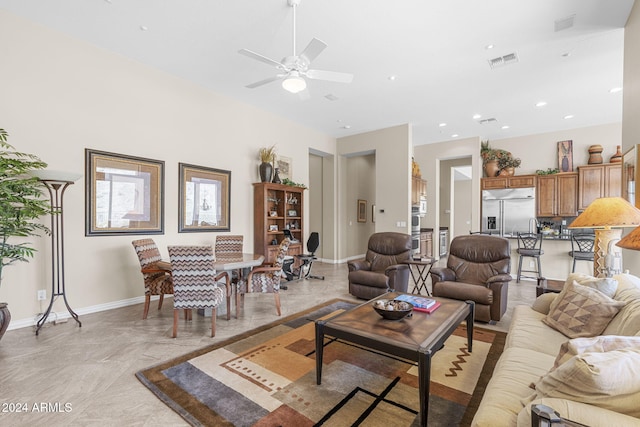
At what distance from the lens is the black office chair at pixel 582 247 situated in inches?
210

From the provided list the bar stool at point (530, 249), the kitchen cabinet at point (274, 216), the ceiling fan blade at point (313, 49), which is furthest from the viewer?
the kitchen cabinet at point (274, 216)

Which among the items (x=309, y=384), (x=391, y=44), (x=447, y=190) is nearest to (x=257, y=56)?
(x=391, y=44)

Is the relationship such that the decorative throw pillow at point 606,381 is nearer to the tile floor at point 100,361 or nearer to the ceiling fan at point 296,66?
the tile floor at point 100,361

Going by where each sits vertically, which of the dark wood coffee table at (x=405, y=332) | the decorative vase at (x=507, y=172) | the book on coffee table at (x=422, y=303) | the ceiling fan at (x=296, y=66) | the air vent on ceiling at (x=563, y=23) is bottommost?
the dark wood coffee table at (x=405, y=332)

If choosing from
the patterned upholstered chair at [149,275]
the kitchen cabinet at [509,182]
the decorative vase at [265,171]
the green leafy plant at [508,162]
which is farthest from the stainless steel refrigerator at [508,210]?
the patterned upholstered chair at [149,275]

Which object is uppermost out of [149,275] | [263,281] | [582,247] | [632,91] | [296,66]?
[296,66]

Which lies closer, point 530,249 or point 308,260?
point 530,249

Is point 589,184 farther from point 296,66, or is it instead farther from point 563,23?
point 296,66

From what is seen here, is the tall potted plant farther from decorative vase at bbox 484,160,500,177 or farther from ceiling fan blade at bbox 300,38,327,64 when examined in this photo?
decorative vase at bbox 484,160,500,177

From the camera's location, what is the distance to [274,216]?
6160 mm

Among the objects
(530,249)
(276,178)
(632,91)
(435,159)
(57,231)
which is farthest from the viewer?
(435,159)

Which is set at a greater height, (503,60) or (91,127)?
(503,60)

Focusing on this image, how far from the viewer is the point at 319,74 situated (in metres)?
3.23

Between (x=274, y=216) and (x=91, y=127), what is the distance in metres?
3.29
